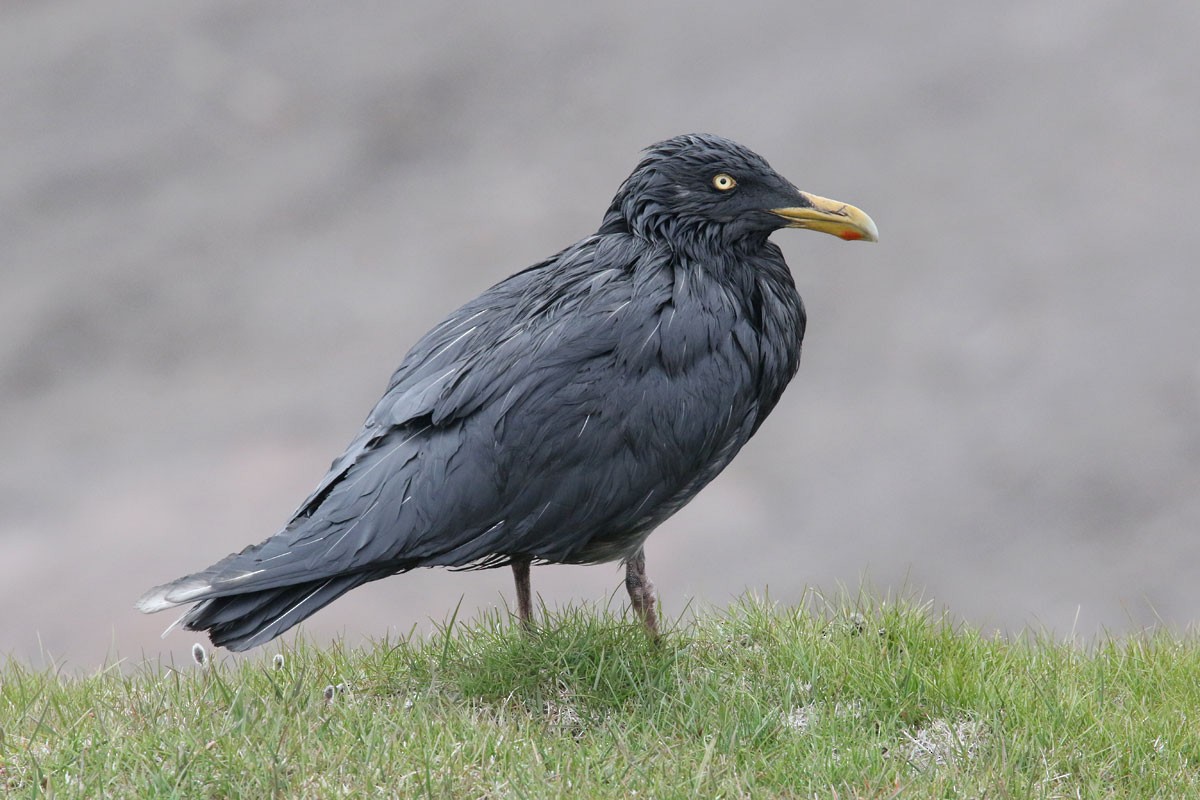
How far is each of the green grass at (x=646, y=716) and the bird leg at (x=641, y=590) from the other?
7 cm

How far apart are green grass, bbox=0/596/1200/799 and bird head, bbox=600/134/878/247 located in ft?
4.98

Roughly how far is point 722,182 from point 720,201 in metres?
0.07

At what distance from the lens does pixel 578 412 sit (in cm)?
483

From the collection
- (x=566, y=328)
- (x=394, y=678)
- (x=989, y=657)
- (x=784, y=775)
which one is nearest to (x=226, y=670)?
(x=394, y=678)

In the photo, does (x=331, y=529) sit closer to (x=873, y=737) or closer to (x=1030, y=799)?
(x=873, y=737)

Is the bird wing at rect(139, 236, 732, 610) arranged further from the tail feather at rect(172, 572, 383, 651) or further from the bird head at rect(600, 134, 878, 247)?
the bird head at rect(600, 134, 878, 247)

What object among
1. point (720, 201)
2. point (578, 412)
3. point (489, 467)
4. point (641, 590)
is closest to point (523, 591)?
point (641, 590)

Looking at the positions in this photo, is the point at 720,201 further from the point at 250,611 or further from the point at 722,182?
the point at 250,611

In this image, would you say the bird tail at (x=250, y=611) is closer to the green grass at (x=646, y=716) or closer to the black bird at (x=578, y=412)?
the black bird at (x=578, y=412)

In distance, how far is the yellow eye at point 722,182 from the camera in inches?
206

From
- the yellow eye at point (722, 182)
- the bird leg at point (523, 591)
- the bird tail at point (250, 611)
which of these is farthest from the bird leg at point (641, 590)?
the yellow eye at point (722, 182)

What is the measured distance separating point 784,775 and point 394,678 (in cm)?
158

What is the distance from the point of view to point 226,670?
17.5 feet

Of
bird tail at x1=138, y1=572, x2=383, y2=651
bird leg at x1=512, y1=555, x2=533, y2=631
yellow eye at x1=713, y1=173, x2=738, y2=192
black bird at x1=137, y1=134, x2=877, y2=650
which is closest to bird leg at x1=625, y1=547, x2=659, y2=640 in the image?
black bird at x1=137, y1=134, x2=877, y2=650
